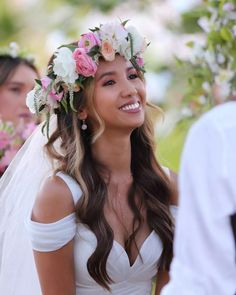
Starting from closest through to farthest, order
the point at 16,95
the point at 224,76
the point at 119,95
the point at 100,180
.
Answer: the point at 119,95
the point at 100,180
the point at 224,76
the point at 16,95

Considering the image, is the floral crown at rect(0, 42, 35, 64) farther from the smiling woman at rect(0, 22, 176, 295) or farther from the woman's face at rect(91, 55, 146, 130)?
the woman's face at rect(91, 55, 146, 130)

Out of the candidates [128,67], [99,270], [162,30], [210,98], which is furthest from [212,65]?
[162,30]

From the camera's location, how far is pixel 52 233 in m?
3.49

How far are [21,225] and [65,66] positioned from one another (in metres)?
0.84

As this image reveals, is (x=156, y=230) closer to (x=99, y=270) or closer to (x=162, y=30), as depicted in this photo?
Answer: (x=99, y=270)

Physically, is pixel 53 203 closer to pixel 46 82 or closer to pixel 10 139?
pixel 46 82

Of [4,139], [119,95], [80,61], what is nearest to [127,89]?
[119,95]

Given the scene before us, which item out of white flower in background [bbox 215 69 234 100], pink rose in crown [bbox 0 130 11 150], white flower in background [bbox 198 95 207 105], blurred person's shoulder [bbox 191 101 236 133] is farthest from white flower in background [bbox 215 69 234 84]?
blurred person's shoulder [bbox 191 101 236 133]

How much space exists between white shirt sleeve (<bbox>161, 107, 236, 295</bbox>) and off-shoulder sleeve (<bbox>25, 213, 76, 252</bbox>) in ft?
5.56

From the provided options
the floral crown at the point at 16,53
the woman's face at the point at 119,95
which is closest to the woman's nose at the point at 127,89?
the woman's face at the point at 119,95

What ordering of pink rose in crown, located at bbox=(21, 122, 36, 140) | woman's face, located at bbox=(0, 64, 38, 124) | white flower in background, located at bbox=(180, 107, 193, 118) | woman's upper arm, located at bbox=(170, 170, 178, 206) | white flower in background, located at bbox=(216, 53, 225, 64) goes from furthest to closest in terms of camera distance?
woman's face, located at bbox=(0, 64, 38, 124) < pink rose in crown, located at bbox=(21, 122, 36, 140) < white flower in background, located at bbox=(180, 107, 193, 118) < white flower in background, located at bbox=(216, 53, 225, 64) < woman's upper arm, located at bbox=(170, 170, 178, 206)

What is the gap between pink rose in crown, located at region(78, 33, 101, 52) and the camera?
373 cm

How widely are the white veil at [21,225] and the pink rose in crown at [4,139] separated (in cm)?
104

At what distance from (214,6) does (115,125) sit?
63.8 inches
